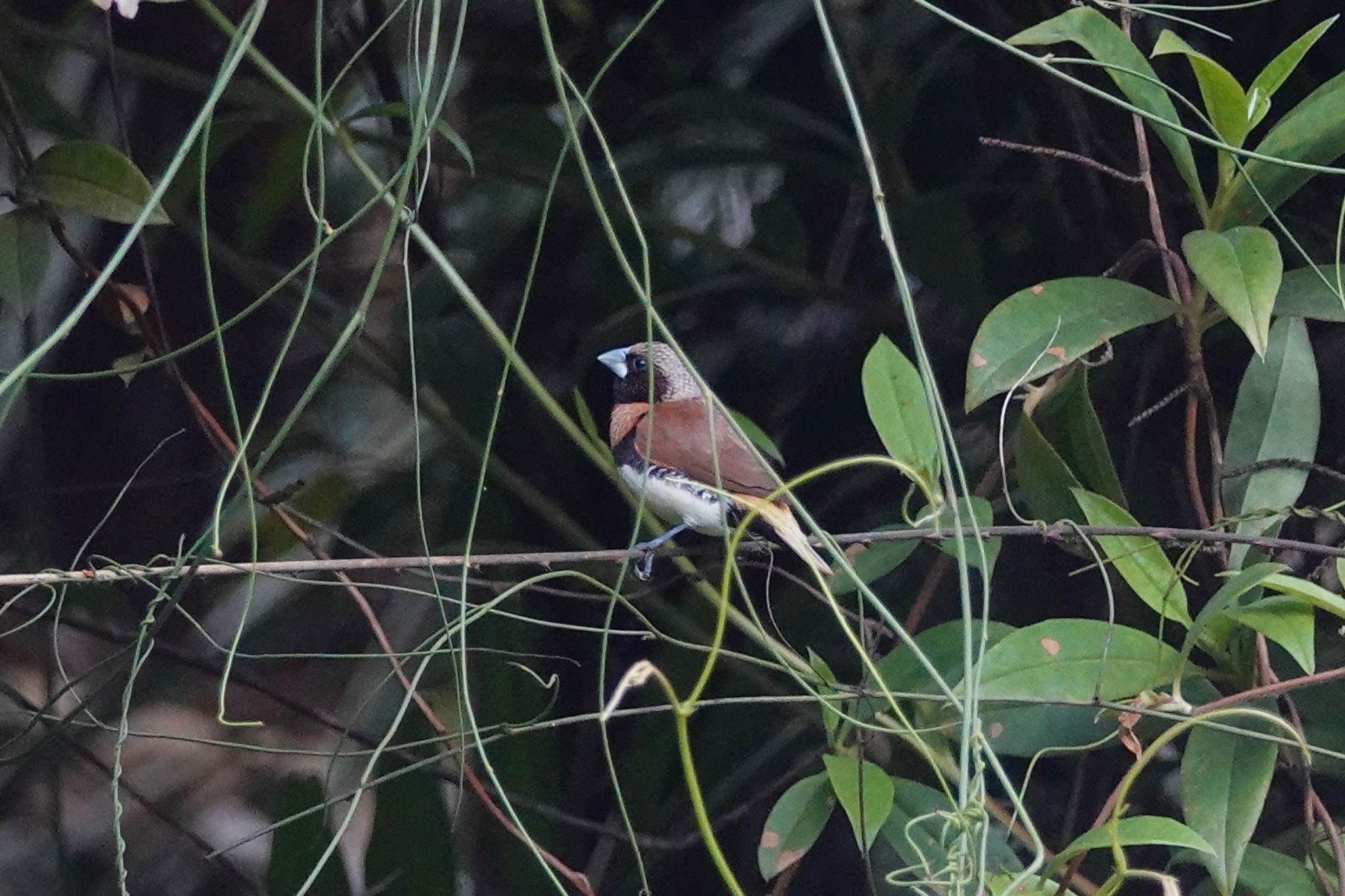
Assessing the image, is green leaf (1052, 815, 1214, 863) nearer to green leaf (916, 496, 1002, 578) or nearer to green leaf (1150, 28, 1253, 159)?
green leaf (916, 496, 1002, 578)

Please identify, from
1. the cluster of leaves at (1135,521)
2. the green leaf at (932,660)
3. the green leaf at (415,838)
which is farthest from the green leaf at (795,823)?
the green leaf at (415,838)

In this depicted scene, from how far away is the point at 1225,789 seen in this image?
1.37m

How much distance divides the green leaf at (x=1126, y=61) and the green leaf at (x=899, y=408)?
0.39 metres

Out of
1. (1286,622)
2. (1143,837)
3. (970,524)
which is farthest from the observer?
(970,524)

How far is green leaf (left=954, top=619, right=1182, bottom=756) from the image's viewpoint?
136 cm

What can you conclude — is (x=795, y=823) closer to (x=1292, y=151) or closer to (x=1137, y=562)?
(x=1137, y=562)

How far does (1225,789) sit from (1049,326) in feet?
1.77

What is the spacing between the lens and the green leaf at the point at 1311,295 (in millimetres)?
1472

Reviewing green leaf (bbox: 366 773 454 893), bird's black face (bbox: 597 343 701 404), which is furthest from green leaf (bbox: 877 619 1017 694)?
green leaf (bbox: 366 773 454 893)

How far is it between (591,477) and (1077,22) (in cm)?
105

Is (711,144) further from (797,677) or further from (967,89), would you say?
(797,677)

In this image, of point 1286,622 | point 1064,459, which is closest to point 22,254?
point 1064,459

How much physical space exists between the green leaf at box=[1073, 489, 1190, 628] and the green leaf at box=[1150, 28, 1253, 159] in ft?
1.42

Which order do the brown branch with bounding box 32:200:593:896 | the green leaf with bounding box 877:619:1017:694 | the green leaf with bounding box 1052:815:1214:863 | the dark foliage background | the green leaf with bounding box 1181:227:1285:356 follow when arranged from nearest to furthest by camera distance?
the green leaf with bounding box 1052:815:1214:863
the green leaf with bounding box 1181:227:1285:356
the green leaf with bounding box 877:619:1017:694
the brown branch with bounding box 32:200:593:896
the dark foliage background
